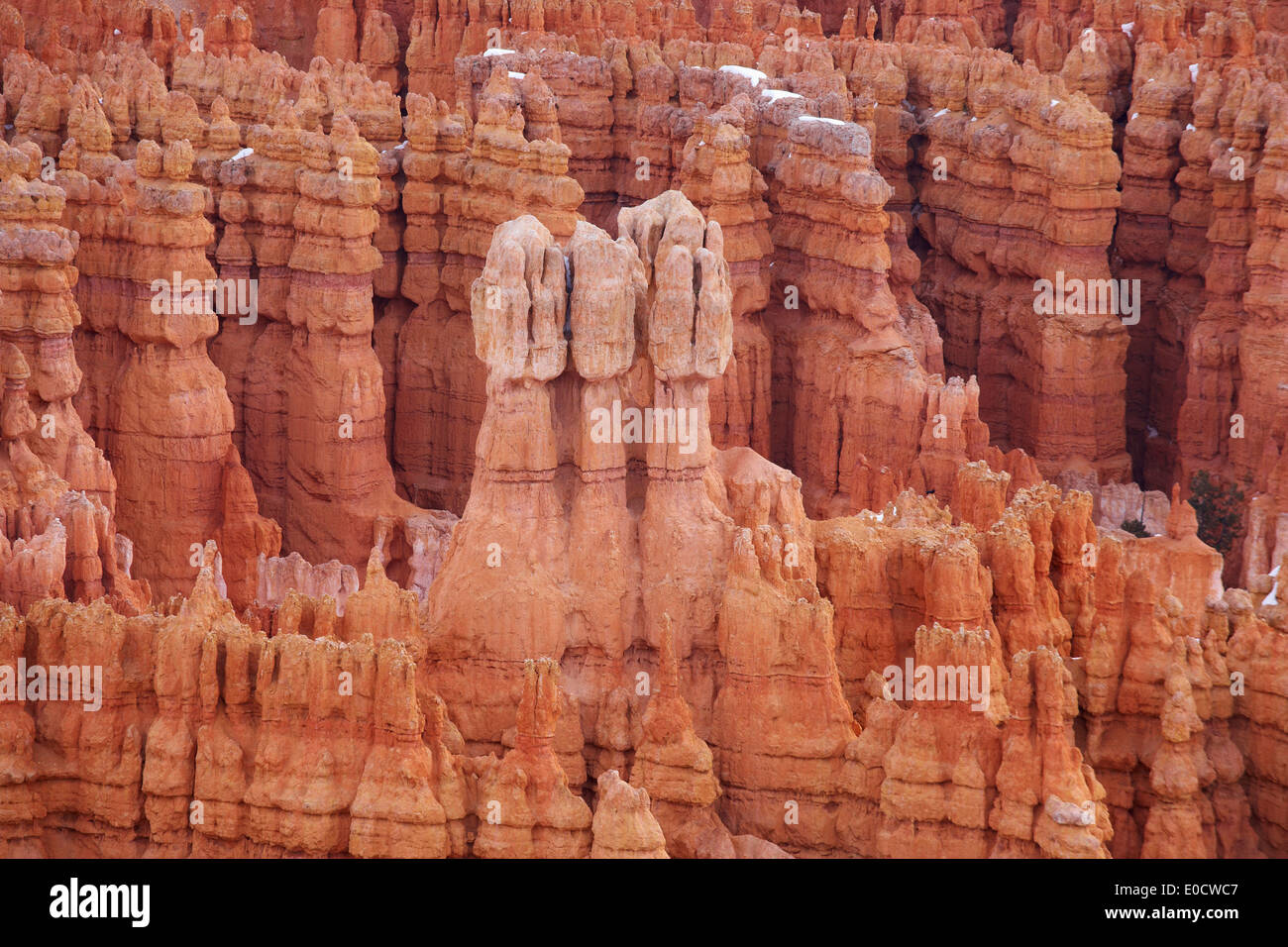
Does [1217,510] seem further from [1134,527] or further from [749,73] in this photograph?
[749,73]

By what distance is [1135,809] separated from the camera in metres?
26.1

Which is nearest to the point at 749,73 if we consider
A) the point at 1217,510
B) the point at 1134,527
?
the point at 1134,527

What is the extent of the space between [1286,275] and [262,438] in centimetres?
1400

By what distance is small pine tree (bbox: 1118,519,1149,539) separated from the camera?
37.2 meters

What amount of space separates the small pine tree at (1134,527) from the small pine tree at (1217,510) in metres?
0.73

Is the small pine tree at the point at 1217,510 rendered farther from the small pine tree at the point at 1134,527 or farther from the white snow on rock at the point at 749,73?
the white snow on rock at the point at 749,73

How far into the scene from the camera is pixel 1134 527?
3741 cm

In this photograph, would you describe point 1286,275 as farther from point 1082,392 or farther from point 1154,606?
point 1154,606

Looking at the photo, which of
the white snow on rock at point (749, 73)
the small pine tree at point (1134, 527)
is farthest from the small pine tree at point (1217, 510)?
the white snow on rock at point (749, 73)

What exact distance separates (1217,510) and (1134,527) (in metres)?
1.26

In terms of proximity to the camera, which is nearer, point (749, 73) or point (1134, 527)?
point (1134, 527)
